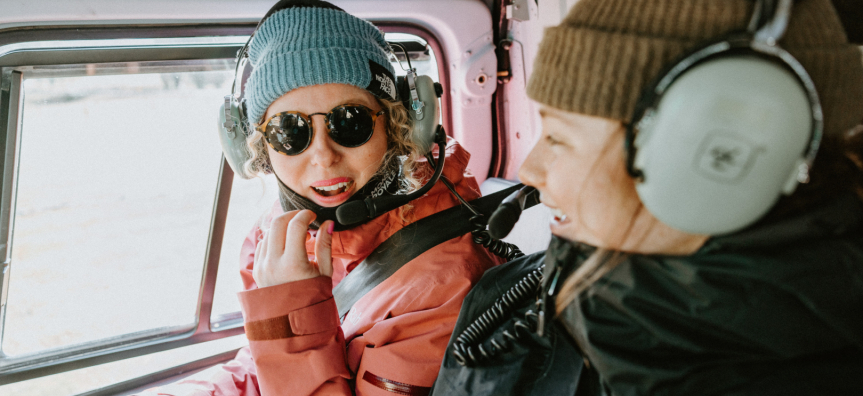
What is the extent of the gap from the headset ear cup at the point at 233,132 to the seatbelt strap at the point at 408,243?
1.70 feet

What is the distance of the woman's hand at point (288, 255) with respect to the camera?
116 cm

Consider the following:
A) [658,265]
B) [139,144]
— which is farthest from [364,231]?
[139,144]

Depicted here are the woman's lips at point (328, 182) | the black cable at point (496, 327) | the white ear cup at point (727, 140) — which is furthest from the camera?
the woman's lips at point (328, 182)

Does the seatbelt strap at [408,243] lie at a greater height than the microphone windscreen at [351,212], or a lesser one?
lesser

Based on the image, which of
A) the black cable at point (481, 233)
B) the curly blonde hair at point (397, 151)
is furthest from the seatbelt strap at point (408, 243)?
the curly blonde hair at point (397, 151)

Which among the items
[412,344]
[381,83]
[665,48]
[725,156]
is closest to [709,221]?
[725,156]

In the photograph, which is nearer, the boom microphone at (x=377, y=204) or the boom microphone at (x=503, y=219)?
the boom microphone at (x=503, y=219)

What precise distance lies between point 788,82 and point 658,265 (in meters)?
0.28

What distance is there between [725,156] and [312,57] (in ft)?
3.21

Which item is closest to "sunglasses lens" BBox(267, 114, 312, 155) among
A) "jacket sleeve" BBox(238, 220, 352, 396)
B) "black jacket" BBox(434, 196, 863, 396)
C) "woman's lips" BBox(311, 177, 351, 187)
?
"woman's lips" BBox(311, 177, 351, 187)

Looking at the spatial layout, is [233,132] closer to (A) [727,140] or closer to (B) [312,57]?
(B) [312,57]

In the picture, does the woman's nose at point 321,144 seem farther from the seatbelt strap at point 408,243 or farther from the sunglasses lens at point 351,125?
the seatbelt strap at point 408,243

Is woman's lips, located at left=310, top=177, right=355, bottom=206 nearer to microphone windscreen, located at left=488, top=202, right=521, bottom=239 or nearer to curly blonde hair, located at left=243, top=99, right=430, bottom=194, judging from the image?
curly blonde hair, located at left=243, top=99, right=430, bottom=194

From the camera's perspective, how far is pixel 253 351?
115 centimetres
